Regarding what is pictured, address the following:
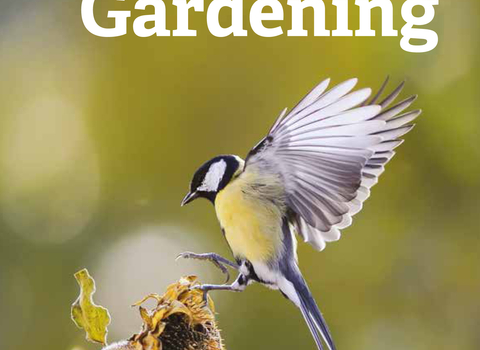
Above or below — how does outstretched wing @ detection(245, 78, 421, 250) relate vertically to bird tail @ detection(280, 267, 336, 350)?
above

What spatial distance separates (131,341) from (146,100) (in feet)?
8.98

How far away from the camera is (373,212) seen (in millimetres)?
4742

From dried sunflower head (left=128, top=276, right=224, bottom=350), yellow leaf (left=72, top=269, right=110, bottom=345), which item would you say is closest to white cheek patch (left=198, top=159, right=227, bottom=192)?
dried sunflower head (left=128, top=276, right=224, bottom=350)

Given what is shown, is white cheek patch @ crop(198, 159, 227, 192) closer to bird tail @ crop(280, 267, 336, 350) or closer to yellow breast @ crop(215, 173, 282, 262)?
yellow breast @ crop(215, 173, 282, 262)

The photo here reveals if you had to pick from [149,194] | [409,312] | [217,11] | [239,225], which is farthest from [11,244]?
[239,225]

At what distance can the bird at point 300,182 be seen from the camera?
2.50 m

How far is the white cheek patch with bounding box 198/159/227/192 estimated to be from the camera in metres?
2.63

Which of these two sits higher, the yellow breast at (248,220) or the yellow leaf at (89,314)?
the yellow breast at (248,220)

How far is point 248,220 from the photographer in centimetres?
268

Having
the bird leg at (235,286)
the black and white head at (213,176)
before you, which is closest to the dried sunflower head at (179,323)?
the bird leg at (235,286)

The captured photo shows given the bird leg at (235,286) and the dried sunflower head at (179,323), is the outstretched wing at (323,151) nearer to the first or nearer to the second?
the bird leg at (235,286)

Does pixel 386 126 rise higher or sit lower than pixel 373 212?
higher

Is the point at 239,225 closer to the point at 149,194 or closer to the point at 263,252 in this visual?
the point at 263,252

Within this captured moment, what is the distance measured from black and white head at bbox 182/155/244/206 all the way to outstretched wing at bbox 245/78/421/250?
0.05 meters
